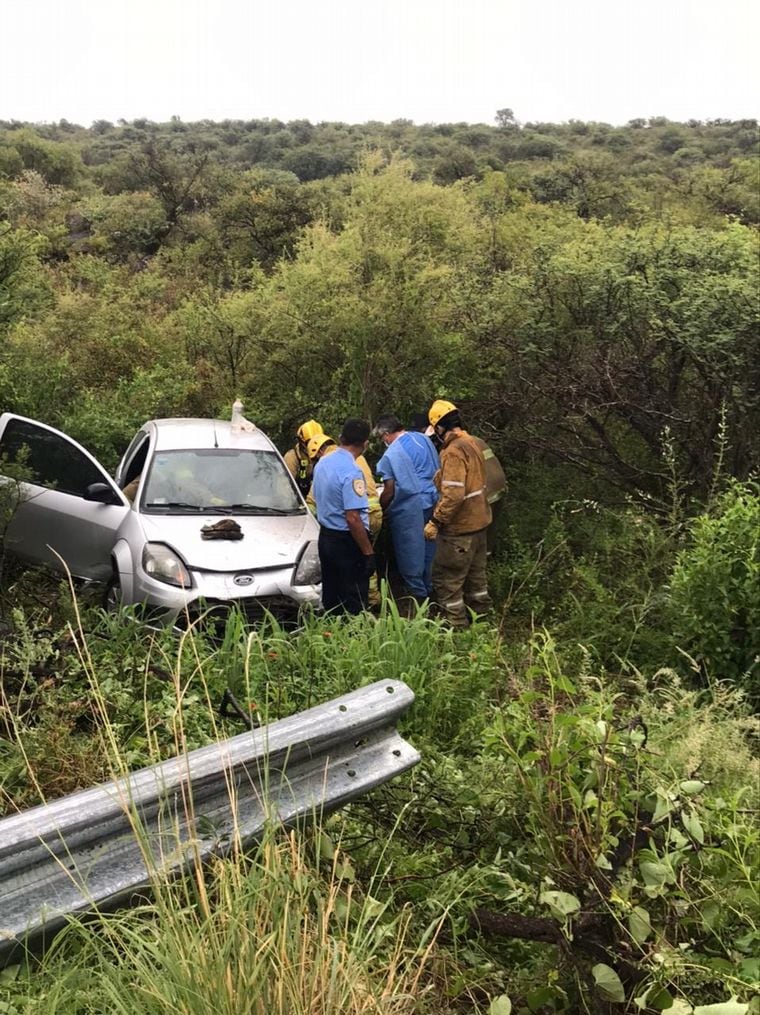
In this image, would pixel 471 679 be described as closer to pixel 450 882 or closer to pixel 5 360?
pixel 450 882

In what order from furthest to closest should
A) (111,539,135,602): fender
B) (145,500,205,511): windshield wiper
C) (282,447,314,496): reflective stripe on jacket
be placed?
(282,447,314,496): reflective stripe on jacket → (145,500,205,511): windshield wiper → (111,539,135,602): fender

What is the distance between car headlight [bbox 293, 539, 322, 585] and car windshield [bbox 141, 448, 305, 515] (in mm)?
679

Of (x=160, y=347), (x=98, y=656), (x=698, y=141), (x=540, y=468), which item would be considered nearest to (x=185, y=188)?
(x=160, y=347)

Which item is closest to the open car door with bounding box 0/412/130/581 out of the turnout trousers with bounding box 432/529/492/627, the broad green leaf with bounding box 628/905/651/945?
the turnout trousers with bounding box 432/529/492/627

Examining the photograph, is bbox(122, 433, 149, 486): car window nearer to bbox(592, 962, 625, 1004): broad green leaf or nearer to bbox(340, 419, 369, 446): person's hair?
bbox(340, 419, 369, 446): person's hair

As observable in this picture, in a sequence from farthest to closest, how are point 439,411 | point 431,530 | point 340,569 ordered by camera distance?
point 439,411 < point 431,530 < point 340,569

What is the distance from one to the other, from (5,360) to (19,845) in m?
7.83

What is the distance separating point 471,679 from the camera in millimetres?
3939

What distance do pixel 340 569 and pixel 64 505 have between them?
94.1 inches

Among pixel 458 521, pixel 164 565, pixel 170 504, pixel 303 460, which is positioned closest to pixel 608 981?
pixel 164 565

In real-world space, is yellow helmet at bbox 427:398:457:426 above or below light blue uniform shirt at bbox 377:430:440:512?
above

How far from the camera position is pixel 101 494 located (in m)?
6.22

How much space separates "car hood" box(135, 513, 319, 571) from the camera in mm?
5805

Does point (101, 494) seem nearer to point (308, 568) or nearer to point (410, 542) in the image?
point (308, 568)
